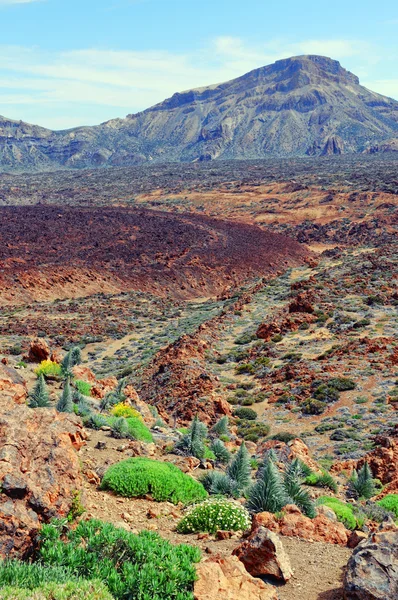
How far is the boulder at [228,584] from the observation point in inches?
170

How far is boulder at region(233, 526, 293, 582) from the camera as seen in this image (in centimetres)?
482

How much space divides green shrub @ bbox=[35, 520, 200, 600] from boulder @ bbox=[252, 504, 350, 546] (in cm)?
147

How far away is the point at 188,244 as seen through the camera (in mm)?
47688

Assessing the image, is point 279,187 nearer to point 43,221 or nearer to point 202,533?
point 43,221

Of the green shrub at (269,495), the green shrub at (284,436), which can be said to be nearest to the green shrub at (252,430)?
the green shrub at (284,436)

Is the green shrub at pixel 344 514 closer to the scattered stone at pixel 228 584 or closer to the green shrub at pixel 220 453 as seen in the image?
the green shrub at pixel 220 453

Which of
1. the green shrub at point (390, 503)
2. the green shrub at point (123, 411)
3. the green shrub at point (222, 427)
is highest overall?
the green shrub at point (123, 411)

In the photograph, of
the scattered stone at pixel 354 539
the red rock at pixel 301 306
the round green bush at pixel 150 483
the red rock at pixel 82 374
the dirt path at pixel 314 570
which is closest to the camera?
the dirt path at pixel 314 570

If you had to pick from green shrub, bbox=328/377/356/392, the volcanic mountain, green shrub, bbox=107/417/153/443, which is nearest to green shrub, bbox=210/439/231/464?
green shrub, bbox=107/417/153/443

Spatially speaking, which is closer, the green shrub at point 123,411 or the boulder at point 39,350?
the green shrub at point 123,411

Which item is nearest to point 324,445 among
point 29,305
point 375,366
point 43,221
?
point 375,366

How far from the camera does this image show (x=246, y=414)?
16766mm

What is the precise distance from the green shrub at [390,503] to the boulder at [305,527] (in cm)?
262

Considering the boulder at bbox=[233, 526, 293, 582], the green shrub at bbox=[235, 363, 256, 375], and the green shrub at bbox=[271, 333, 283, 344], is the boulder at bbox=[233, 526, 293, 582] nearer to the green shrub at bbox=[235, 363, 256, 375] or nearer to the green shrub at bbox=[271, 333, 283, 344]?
the green shrub at bbox=[235, 363, 256, 375]
